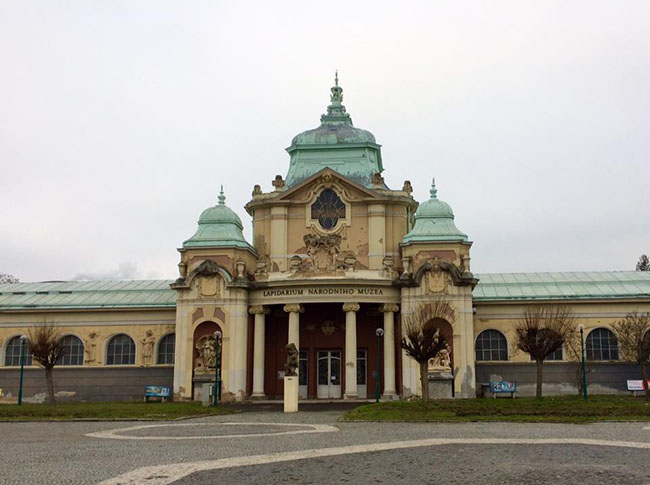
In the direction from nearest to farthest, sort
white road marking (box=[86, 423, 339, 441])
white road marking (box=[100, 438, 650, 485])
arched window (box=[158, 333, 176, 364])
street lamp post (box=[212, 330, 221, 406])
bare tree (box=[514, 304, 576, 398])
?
white road marking (box=[100, 438, 650, 485]) < white road marking (box=[86, 423, 339, 441]) < bare tree (box=[514, 304, 576, 398]) < street lamp post (box=[212, 330, 221, 406]) < arched window (box=[158, 333, 176, 364])

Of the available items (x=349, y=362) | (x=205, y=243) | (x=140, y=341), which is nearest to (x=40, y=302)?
(x=140, y=341)

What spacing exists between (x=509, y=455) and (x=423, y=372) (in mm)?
19536

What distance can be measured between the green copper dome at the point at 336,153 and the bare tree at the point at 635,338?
17.9 metres

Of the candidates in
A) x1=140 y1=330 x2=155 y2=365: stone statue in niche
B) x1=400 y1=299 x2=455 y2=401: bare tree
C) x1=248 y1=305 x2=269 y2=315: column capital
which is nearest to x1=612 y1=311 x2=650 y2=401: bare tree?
x1=400 y1=299 x2=455 y2=401: bare tree

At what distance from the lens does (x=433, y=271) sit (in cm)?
4528

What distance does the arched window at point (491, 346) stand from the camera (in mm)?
47250

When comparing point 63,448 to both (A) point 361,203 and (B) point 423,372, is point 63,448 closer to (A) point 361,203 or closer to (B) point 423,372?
(B) point 423,372

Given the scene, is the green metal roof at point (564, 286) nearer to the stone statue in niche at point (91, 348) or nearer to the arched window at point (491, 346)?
the arched window at point (491, 346)

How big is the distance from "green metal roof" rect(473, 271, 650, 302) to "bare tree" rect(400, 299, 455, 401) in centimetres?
457

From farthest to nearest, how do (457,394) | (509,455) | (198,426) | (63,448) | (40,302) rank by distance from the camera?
1. (40,302)
2. (457,394)
3. (198,426)
4. (63,448)
5. (509,455)

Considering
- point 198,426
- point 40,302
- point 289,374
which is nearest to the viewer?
point 198,426

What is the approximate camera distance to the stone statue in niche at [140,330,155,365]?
161 ft

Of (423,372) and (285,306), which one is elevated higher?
(285,306)

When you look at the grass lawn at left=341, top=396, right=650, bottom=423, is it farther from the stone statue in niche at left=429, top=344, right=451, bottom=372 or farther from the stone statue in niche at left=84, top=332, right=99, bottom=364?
the stone statue in niche at left=84, top=332, right=99, bottom=364
